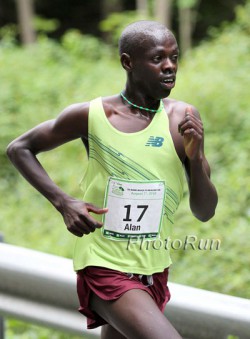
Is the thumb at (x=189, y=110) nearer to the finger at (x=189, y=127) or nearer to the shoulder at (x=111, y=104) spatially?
the finger at (x=189, y=127)

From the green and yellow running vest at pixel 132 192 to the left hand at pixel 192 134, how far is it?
0.14 meters

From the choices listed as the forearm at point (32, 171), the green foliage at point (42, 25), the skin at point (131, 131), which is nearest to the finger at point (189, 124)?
the skin at point (131, 131)

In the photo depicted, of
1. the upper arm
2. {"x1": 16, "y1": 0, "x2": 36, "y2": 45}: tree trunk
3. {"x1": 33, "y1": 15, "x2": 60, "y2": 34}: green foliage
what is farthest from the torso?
{"x1": 33, "y1": 15, "x2": 60, "y2": 34}: green foliage

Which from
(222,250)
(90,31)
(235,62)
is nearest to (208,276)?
(222,250)

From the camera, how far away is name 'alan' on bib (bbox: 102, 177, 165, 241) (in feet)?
10.3

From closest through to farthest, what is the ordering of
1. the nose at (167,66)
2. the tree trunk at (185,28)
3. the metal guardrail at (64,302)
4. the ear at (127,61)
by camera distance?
the nose at (167,66) < the ear at (127,61) < the metal guardrail at (64,302) < the tree trunk at (185,28)

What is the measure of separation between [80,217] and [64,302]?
0.74m

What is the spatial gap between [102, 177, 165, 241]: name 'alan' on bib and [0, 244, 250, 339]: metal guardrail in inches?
14.9

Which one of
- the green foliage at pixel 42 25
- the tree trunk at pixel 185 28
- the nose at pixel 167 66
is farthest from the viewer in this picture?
the green foliage at pixel 42 25

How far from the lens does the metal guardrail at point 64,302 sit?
3291mm

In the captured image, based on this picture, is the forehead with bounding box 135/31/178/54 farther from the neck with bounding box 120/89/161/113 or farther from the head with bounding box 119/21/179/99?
the neck with bounding box 120/89/161/113

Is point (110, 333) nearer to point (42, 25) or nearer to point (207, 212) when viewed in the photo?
point (207, 212)

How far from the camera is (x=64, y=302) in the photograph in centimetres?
366

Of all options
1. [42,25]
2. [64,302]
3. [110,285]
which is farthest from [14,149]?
[42,25]
